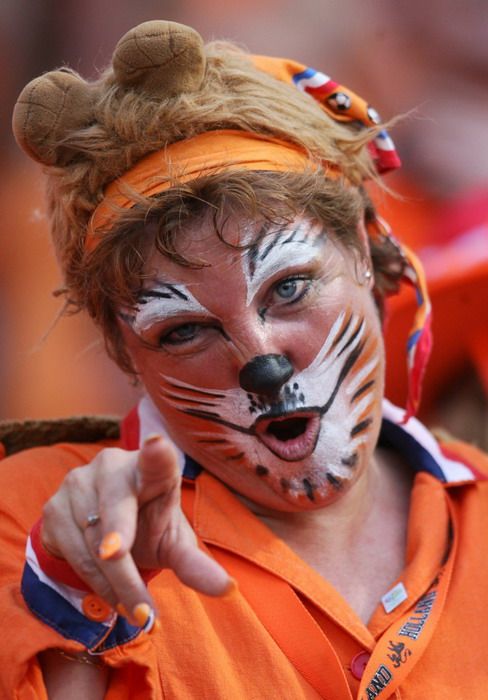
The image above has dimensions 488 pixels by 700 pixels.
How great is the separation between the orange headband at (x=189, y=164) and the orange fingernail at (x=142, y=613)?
2.15ft

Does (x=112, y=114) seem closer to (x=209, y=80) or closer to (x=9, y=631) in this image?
(x=209, y=80)

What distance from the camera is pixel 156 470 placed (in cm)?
109

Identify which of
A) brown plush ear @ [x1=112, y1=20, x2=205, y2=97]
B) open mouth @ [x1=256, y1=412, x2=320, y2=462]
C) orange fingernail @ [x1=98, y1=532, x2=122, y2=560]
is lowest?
open mouth @ [x1=256, y1=412, x2=320, y2=462]

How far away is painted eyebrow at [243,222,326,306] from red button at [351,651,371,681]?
0.54m

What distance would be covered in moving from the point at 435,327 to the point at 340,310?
1.11 meters

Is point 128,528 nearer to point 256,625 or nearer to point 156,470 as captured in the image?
point 156,470

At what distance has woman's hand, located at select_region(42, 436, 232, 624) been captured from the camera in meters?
1.05

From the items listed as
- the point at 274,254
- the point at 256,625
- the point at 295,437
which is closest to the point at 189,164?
the point at 274,254

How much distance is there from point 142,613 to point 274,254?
63 centimetres

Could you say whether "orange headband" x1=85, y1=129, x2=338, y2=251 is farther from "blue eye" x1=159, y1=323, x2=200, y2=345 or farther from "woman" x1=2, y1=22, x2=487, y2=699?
"blue eye" x1=159, y1=323, x2=200, y2=345

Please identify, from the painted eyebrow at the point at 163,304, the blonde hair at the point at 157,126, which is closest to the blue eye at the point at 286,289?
the painted eyebrow at the point at 163,304

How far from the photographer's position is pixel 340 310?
61.1 inches

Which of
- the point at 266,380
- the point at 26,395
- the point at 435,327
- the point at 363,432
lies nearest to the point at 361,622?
the point at 363,432

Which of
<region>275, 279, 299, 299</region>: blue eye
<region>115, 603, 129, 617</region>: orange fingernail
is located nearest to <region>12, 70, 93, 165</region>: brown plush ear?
<region>275, 279, 299, 299</region>: blue eye
